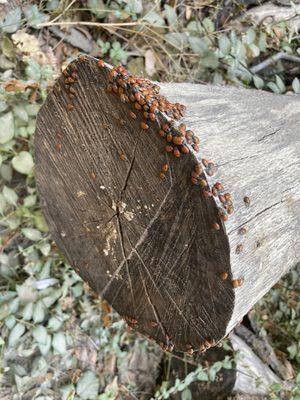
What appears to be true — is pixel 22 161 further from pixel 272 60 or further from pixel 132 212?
pixel 272 60

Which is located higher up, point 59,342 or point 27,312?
point 27,312

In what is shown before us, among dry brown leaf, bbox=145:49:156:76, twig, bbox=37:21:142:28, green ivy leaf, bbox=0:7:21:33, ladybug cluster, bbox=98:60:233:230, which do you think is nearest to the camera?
ladybug cluster, bbox=98:60:233:230

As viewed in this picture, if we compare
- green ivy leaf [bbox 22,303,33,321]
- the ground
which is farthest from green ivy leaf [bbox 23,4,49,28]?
green ivy leaf [bbox 22,303,33,321]

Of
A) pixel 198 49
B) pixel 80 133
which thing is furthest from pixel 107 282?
pixel 198 49

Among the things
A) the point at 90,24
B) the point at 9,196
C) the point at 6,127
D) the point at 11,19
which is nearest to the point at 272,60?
the point at 90,24

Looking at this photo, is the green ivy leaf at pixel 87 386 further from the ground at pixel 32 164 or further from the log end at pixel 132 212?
the log end at pixel 132 212

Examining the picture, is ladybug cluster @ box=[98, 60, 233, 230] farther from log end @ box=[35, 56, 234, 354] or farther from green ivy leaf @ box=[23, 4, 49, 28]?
green ivy leaf @ box=[23, 4, 49, 28]

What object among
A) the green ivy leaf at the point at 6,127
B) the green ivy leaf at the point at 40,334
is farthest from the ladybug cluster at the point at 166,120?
the green ivy leaf at the point at 40,334

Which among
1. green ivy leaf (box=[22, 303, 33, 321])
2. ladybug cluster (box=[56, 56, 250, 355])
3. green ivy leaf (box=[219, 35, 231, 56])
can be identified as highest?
ladybug cluster (box=[56, 56, 250, 355])

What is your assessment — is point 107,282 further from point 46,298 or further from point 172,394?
point 172,394
